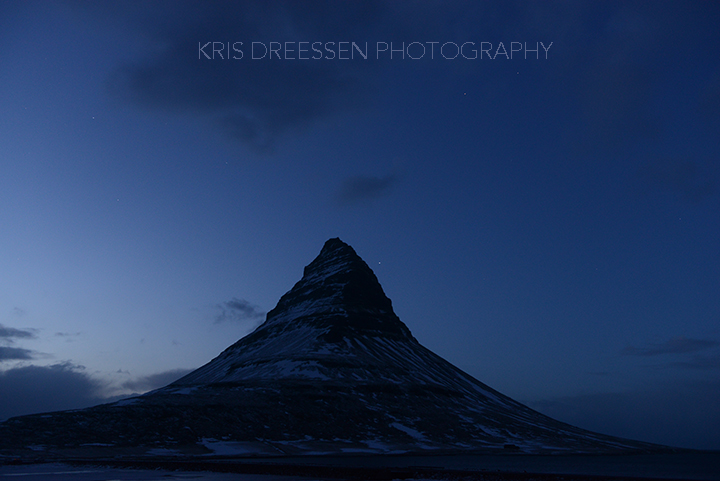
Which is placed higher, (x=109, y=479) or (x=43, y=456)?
(x=109, y=479)

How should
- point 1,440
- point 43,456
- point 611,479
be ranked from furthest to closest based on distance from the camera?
1. point 1,440
2. point 43,456
3. point 611,479

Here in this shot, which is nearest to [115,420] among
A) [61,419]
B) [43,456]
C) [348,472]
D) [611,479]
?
[61,419]

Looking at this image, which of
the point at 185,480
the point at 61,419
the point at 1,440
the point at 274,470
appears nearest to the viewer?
the point at 185,480

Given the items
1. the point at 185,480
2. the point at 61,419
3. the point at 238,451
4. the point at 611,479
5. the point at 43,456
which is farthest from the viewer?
the point at 61,419

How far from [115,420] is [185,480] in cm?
15332

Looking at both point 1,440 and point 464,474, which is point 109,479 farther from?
point 1,440

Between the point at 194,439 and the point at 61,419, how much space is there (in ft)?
153

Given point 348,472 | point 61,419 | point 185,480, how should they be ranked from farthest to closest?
point 61,419
point 348,472
point 185,480

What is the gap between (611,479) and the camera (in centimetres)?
7850

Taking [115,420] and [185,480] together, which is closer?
[185,480]

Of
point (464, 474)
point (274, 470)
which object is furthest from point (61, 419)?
point (464, 474)

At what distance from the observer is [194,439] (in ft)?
633

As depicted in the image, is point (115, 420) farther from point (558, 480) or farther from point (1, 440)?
point (558, 480)

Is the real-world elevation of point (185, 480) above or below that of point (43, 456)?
above
